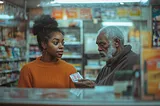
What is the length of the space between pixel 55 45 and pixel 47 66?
21cm

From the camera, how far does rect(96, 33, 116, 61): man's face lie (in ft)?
8.61

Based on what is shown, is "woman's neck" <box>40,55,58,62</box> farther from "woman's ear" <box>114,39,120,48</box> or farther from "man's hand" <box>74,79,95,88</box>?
"woman's ear" <box>114,39,120,48</box>

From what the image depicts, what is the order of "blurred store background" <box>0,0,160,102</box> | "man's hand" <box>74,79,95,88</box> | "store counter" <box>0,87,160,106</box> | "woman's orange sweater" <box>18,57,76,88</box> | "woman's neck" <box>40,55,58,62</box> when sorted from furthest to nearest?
"blurred store background" <box>0,0,160,102</box> < "woman's neck" <box>40,55,58,62</box> < "woman's orange sweater" <box>18,57,76,88</box> < "man's hand" <box>74,79,95,88</box> < "store counter" <box>0,87,160,106</box>

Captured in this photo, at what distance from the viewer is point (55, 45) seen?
2.33m

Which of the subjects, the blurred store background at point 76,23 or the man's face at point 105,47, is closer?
the man's face at point 105,47

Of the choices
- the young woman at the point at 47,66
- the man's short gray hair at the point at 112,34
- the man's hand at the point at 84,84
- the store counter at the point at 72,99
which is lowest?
the man's hand at the point at 84,84

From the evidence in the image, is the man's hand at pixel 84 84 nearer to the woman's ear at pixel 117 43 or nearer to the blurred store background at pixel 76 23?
the woman's ear at pixel 117 43

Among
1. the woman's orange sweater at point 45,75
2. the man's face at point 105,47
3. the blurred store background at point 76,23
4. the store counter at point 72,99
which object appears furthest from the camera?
the blurred store background at point 76,23

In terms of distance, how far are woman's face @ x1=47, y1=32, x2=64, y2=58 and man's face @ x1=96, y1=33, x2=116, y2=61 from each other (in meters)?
0.49

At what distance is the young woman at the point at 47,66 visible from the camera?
210 centimetres

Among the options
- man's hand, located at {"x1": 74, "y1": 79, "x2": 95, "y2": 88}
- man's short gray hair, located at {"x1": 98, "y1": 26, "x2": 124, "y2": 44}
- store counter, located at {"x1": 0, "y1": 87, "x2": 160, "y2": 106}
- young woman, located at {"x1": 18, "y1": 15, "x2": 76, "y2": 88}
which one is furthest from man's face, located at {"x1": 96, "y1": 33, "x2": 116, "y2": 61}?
store counter, located at {"x1": 0, "y1": 87, "x2": 160, "y2": 106}

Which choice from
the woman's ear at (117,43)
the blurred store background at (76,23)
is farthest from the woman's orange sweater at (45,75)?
the blurred store background at (76,23)

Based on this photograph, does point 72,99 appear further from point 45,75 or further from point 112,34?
point 112,34

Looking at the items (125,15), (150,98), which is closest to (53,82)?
(150,98)
